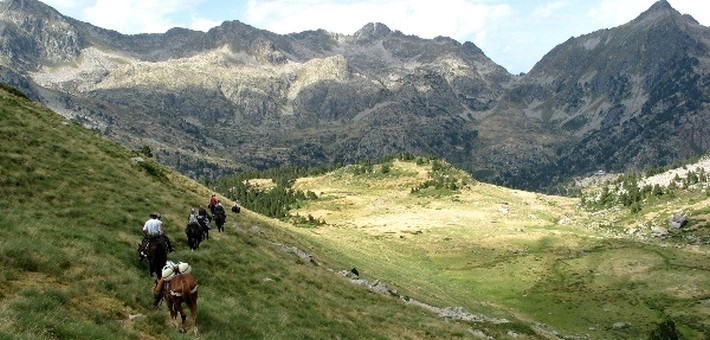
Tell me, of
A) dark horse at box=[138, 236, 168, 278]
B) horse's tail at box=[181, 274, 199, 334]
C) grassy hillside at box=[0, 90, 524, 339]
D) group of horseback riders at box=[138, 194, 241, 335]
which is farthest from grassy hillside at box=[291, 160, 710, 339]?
horse's tail at box=[181, 274, 199, 334]

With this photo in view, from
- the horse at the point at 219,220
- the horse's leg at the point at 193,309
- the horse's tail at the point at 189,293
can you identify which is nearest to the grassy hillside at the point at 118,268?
the horse's leg at the point at 193,309

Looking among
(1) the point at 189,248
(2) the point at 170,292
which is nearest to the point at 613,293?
(1) the point at 189,248

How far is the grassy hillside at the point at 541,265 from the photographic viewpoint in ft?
237

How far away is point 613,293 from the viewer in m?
86.4

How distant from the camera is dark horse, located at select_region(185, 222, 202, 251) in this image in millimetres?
35469

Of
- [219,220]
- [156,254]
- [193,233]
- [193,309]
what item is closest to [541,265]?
[219,220]

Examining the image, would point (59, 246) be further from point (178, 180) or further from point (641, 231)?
point (641, 231)

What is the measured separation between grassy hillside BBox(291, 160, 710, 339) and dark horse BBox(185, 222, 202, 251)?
27.2 meters

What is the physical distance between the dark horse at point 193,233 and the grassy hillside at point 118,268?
30.3 inches

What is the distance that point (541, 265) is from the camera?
10212 cm

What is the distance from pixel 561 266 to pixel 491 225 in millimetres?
41482

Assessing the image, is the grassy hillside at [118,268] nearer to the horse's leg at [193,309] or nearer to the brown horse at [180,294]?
the brown horse at [180,294]

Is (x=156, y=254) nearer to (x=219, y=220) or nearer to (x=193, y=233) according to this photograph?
(x=193, y=233)

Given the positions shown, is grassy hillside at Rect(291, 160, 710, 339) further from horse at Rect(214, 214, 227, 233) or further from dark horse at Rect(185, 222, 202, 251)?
dark horse at Rect(185, 222, 202, 251)
